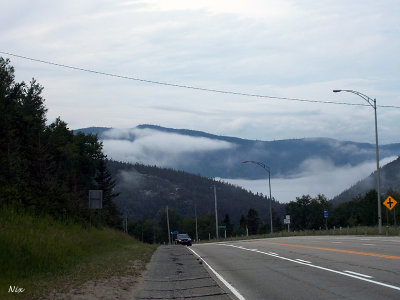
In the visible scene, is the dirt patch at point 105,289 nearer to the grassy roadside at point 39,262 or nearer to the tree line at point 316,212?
the grassy roadside at point 39,262

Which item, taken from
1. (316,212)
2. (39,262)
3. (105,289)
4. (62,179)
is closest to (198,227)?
(316,212)

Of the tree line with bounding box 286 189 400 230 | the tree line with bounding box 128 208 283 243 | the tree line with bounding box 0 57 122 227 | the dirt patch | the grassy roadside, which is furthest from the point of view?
the tree line with bounding box 128 208 283 243

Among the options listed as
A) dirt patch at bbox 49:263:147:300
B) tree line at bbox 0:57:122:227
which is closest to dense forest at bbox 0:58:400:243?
tree line at bbox 0:57:122:227

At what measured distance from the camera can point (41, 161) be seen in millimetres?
44219

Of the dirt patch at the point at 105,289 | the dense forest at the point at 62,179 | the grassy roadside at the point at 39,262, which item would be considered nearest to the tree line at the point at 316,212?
the dense forest at the point at 62,179

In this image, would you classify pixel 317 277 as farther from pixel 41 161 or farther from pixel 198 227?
pixel 198 227

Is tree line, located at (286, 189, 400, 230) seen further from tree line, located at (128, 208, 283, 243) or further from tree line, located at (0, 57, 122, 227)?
tree line, located at (0, 57, 122, 227)

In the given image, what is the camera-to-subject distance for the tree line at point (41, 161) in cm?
3312

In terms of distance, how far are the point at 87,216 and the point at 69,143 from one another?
3943 cm

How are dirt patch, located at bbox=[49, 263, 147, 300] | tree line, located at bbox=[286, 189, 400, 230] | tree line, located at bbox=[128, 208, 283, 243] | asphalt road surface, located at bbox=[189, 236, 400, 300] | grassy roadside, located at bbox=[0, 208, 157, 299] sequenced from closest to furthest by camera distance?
asphalt road surface, located at bbox=[189, 236, 400, 300], dirt patch, located at bbox=[49, 263, 147, 300], grassy roadside, located at bbox=[0, 208, 157, 299], tree line, located at bbox=[286, 189, 400, 230], tree line, located at bbox=[128, 208, 283, 243]

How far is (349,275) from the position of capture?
14.8 m

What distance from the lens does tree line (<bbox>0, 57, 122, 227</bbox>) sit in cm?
3312

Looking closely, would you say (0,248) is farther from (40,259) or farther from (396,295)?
(396,295)

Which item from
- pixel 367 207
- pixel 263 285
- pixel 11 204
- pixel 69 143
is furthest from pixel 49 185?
pixel 367 207
